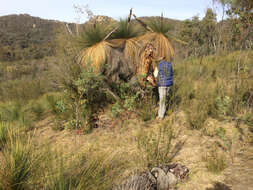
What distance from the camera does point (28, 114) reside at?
4.51 meters

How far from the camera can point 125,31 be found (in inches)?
173

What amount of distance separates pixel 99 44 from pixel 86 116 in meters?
1.72

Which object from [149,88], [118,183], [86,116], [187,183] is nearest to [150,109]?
[149,88]

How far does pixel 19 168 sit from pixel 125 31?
379cm

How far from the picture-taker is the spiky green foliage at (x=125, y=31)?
4320 mm

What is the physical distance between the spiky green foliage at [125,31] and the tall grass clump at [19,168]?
3.44 m

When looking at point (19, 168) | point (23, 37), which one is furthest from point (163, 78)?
point (23, 37)

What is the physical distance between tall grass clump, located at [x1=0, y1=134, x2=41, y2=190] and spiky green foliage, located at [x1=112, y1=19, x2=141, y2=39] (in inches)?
135

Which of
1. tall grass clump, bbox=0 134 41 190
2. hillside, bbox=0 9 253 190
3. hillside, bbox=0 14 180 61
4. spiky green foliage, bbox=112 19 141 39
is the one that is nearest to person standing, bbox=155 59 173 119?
hillside, bbox=0 9 253 190

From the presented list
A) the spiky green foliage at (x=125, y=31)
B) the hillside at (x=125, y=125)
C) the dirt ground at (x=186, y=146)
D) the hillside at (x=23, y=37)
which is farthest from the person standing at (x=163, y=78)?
the hillside at (x=23, y=37)

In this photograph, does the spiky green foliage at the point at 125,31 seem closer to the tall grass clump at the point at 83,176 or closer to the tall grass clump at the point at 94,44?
the tall grass clump at the point at 94,44

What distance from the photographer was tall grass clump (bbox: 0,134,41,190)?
1.52 metres

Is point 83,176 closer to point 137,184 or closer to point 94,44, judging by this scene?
point 137,184

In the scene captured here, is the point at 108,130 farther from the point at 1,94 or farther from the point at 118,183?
the point at 1,94
